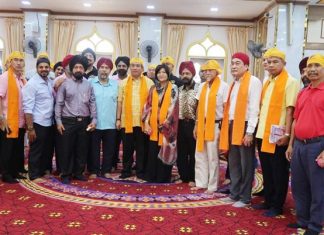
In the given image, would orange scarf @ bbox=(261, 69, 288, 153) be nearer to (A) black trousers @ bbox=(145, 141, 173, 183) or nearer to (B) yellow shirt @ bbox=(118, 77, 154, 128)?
(A) black trousers @ bbox=(145, 141, 173, 183)

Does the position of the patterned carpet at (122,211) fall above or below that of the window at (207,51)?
below

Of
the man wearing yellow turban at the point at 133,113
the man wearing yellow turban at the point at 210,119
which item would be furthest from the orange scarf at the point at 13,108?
the man wearing yellow turban at the point at 210,119

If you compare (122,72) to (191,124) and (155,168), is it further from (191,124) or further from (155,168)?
(155,168)

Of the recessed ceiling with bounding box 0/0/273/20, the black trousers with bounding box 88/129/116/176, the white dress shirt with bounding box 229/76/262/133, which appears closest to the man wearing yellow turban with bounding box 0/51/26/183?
the black trousers with bounding box 88/129/116/176

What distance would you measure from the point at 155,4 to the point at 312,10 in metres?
3.97

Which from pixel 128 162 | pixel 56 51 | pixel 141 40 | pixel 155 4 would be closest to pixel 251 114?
pixel 128 162

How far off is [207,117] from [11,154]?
2188 millimetres

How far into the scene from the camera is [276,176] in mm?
3010

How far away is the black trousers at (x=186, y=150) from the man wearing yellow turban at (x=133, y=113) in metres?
0.45

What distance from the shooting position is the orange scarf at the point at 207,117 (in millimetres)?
3689

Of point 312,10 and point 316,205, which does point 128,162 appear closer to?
point 316,205

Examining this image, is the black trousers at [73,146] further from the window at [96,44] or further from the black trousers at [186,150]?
the window at [96,44]

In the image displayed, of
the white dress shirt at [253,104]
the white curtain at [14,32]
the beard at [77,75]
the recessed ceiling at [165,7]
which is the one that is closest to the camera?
the white dress shirt at [253,104]

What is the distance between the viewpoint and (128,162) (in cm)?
432
